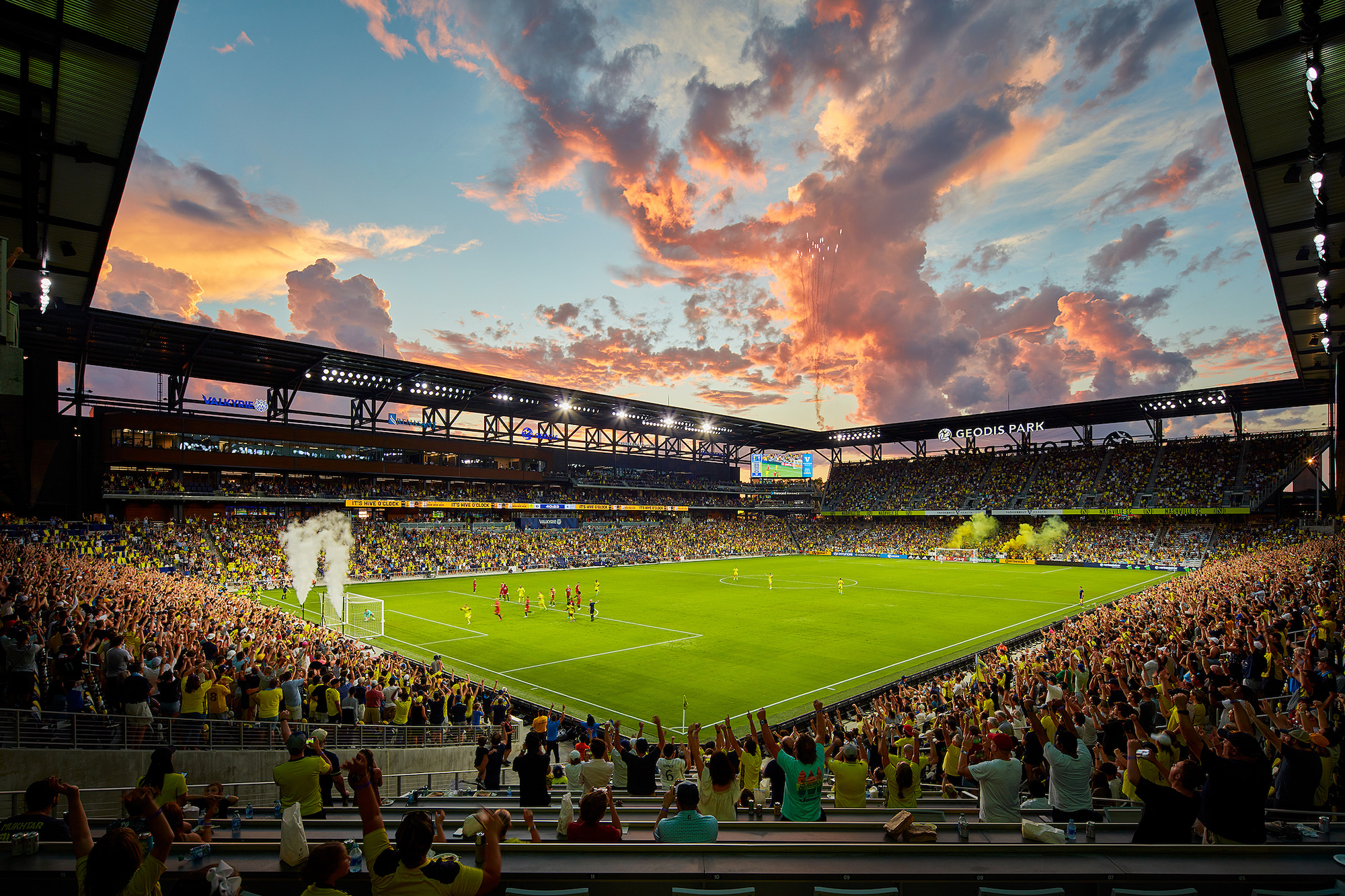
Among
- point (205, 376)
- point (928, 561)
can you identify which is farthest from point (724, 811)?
point (928, 561)

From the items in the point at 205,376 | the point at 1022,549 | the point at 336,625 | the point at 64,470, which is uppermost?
the point at 205,376

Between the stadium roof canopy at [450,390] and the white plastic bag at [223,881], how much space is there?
1395 inches

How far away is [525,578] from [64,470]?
31.0 metres

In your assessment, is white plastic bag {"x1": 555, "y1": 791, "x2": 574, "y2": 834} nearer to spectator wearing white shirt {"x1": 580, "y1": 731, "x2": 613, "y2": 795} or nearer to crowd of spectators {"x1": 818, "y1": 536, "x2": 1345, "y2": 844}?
spectator wearing white shirt {"x1": 580, "y1": 731, "x2": 613, "y2": 795}

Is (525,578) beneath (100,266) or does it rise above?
beneath

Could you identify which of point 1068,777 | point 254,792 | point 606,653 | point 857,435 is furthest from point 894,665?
point 857,435

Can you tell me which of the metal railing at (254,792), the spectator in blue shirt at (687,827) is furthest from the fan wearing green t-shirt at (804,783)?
the metal railing at (254,792)

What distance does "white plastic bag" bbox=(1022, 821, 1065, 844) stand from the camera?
4.45m

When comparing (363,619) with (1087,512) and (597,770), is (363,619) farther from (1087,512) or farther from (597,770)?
(1087,512)

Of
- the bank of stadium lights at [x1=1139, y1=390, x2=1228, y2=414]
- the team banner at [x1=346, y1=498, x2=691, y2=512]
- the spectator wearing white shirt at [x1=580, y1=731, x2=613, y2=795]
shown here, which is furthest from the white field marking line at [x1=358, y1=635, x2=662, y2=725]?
the bank of stadium lights at [x1=1139, y1=390, x2=1228, y2=414]

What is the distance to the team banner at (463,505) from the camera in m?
56.1

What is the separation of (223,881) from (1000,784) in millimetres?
5736

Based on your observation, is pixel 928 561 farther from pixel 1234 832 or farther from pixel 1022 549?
pixel 1234 832

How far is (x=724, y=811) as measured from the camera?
228 inches
